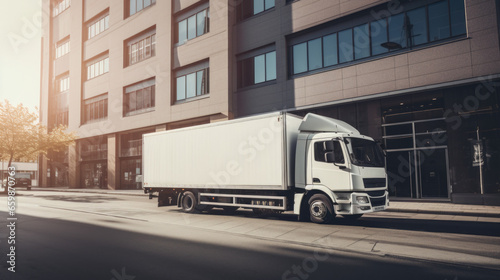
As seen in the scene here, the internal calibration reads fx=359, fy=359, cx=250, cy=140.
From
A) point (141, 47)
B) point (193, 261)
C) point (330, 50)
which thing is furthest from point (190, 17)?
point (193, 261)

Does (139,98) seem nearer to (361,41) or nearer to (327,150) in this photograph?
(361,41)

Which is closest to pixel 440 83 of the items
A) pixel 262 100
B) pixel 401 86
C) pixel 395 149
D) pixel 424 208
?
pixel 401 86

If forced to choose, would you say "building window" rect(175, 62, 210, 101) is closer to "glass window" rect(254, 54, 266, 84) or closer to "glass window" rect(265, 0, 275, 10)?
"glass window" rect(254, 54, 266, 84)

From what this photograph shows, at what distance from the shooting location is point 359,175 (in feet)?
33.8

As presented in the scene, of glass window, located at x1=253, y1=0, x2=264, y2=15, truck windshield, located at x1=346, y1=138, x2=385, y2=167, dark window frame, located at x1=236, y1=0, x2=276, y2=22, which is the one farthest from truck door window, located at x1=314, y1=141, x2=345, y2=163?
glass window, located at x1=253, y1=0, x2=264, y2=15

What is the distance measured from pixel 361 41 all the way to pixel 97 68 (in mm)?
30137

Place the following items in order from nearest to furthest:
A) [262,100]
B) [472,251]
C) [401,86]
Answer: [472,251] < [401,86] < [262,100]

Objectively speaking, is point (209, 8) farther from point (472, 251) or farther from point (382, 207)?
point (472, 251)

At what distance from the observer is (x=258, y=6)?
24422 mm

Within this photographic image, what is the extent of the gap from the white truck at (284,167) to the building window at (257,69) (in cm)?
1068

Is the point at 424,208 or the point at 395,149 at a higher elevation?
the point at 395,149

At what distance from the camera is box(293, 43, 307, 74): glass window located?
866 inches

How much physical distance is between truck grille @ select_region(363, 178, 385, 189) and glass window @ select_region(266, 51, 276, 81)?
44.3ft

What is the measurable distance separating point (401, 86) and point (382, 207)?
30.2 ft
